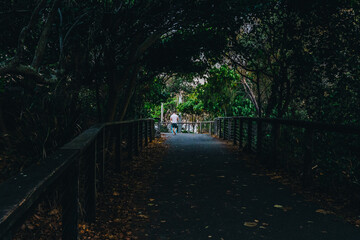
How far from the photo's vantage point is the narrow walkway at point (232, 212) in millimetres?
3883

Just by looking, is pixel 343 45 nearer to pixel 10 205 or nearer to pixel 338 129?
pixel 338 129

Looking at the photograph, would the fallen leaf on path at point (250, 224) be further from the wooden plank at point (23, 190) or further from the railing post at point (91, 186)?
the wooden plank at point (23, 190)

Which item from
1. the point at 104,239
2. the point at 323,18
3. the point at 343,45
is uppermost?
the point at 323,18

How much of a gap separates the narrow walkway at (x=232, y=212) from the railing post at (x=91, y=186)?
31.4 inches

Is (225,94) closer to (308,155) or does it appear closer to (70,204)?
(308,155)

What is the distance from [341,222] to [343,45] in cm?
435

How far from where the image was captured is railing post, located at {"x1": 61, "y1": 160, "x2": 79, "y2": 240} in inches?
103

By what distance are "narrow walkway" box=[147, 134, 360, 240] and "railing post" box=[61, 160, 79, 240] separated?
52.5 inches

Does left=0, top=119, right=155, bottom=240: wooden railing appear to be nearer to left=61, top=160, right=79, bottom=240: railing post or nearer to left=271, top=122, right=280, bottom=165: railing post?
left=61, top=160, right=79, bottom=240: railing post

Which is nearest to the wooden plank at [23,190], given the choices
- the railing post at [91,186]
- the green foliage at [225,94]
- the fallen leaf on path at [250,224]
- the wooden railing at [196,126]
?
the railing post at [91,186]

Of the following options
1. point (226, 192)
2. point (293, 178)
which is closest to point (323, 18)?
point (293, 178)

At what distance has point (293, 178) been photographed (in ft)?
22.4

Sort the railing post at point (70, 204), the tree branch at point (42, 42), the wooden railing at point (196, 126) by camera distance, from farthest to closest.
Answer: the wooden railing at point (196, 126) < the tree branch at point (42, 42) < the railing post at point (70, 204)

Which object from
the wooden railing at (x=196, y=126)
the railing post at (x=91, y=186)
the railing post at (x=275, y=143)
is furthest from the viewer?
the wooden railing at (x=196, y=126)
